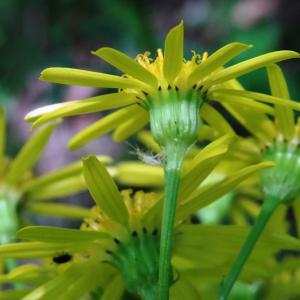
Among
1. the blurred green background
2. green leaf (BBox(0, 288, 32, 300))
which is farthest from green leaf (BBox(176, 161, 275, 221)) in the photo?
the blurred green background

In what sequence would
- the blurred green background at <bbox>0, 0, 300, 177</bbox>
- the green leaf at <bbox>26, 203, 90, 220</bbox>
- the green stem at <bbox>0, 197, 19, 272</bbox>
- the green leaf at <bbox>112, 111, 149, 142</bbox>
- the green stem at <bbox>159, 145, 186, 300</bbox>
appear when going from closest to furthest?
the green stem at <bbox>159, 145, 186, 300</bbox>, the green leaf at <bbox>112, 111, 149, 142</bbox>, the green stem at <bbox>0, 197, 19, 272</bbox>, the green leaf at <bbox>26, 203, 90, 220</bbox>, the blurred green background at <bbox>0, 0, 300, 177</bbox>

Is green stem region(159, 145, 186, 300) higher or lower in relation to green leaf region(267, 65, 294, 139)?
lower

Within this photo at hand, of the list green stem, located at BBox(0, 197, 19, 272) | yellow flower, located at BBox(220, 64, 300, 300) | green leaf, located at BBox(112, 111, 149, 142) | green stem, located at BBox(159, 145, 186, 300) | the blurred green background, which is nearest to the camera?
green stem, located at BBox(159, 145, 186, 300)

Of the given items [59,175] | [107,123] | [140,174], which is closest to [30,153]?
[59,175]

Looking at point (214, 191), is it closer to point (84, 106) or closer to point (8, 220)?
point (84, 106)

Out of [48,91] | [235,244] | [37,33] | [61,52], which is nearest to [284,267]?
[235,244]

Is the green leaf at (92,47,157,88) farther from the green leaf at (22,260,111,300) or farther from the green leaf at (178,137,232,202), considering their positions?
the green leaf at (22,260,111,300)

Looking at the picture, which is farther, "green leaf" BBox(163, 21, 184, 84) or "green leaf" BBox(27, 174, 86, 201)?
"green leaf" BBox(27, 174, 86, 201)
